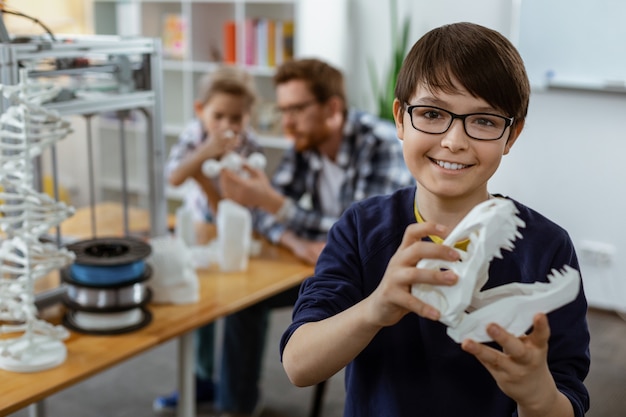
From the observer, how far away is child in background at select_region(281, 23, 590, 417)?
0.77 meters

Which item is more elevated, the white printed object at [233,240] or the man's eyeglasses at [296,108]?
the man's eyeglasses at [296,108]

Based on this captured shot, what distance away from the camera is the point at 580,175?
1.49 meters

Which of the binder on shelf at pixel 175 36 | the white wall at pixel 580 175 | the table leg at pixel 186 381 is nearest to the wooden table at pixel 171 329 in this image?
the table leg at pixel 186 381

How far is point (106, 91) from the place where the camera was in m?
1.75

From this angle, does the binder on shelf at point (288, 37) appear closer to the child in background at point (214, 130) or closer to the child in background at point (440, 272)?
the child in background at point (214, 130)

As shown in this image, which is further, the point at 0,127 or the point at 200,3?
the point at 200,3

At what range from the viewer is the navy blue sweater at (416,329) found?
90 cm

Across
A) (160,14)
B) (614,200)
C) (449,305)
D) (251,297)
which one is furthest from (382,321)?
(160,14)

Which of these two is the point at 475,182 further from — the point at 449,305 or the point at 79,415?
the point at 79,415

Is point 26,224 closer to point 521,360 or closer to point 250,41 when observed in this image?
point 521,360

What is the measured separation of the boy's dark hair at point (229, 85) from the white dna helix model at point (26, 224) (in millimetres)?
1009

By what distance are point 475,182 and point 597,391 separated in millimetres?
495

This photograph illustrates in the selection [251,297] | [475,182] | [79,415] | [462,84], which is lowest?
[79,415]

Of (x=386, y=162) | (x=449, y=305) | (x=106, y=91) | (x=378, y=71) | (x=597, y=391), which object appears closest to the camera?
(x=449, y=305)
